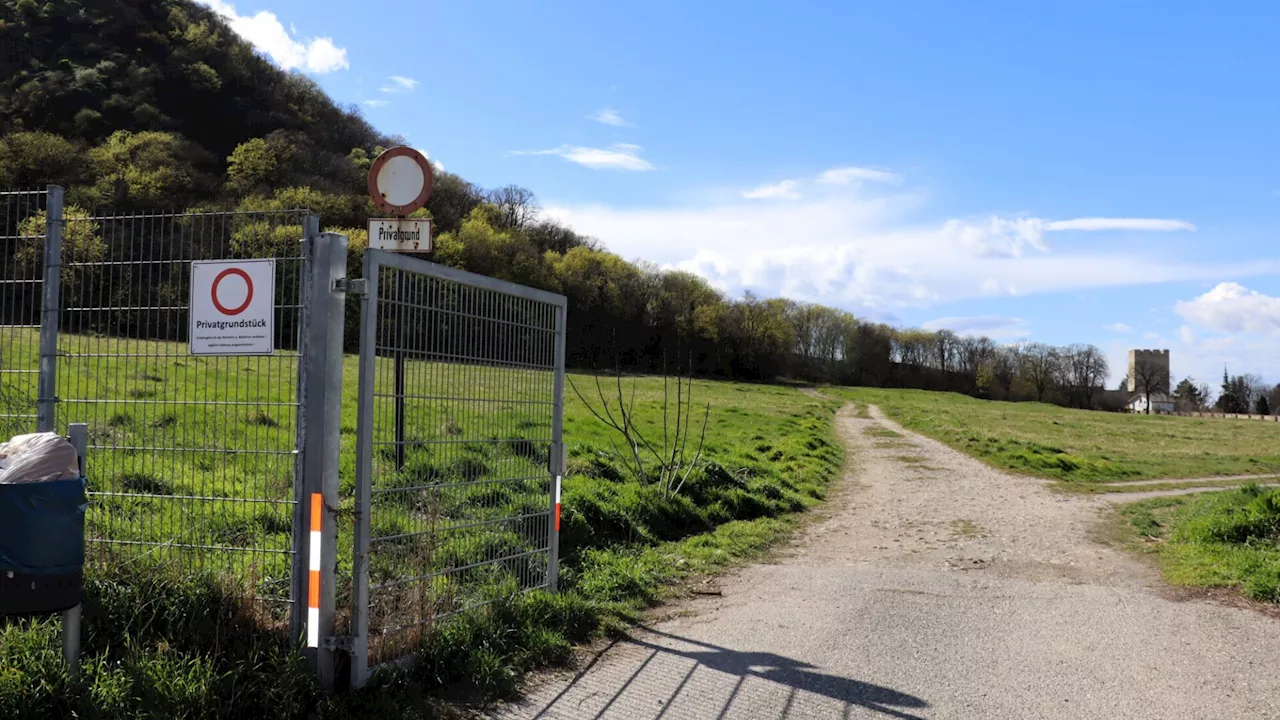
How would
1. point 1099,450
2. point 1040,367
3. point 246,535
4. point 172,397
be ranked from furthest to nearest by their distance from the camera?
point 1040,367 → point 1099,450 → point 246,535 → point 172,397

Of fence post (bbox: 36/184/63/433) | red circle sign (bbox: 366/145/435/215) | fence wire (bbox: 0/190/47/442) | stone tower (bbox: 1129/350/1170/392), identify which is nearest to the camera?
fence post (bbox: 36/184/63/433)

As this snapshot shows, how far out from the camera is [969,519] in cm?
1370

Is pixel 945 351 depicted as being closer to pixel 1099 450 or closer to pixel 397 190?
pixel 1099 450

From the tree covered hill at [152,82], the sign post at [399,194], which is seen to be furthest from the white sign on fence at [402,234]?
the tree covered hill at [152,82]

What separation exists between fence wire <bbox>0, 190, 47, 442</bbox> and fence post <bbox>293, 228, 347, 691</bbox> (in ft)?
6.49

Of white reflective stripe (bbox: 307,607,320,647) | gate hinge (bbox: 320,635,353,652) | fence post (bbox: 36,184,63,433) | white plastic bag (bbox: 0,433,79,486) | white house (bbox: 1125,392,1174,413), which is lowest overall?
white house (bbox: 1125,392,1174,413)

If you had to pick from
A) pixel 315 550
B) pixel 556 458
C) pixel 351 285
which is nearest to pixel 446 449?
pixel 315 550

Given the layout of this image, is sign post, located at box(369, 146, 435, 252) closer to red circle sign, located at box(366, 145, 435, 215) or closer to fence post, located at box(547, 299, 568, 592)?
red circle sign, located at box(366, 145, 435, 215)

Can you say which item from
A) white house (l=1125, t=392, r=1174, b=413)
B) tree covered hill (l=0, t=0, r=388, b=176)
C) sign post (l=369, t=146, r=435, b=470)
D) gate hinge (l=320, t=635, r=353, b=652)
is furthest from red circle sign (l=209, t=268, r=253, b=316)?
white house (l=1125, t=392, r=1174, b=413)

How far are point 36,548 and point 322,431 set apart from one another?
127 cm

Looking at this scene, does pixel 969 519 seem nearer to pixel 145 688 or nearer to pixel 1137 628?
pixel 1137 628

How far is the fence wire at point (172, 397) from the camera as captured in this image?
475 cm

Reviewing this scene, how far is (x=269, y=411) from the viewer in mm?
4719

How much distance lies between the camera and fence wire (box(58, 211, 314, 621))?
4.75 meters
